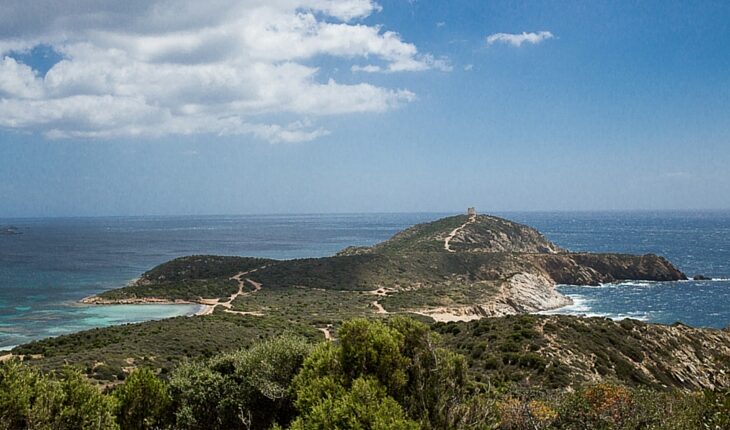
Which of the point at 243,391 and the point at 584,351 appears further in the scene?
the point at 584,351

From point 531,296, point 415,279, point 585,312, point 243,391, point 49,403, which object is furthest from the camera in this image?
point 415,279

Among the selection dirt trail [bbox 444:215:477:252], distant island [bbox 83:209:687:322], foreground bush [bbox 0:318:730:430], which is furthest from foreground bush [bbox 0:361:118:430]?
dirt trail [bbox 444:215:477:252]

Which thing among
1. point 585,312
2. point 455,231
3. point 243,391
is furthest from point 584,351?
point 455,231

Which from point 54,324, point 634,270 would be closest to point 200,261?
point 54,324

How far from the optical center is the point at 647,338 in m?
38.7

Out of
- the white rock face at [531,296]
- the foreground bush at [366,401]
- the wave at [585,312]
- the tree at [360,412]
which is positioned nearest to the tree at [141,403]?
the foreground bush at [366,401]

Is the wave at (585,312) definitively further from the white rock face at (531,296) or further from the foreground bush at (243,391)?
the foreground bush at (243,391)

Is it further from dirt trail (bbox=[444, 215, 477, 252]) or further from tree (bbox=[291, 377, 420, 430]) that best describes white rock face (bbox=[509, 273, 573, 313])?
tree (bbox=[291, 377, 420, 430])

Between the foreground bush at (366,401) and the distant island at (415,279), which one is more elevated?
the foreground bush at (366,401)

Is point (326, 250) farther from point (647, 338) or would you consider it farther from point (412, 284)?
point (647, 338)

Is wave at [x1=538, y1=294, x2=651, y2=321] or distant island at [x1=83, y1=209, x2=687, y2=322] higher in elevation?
distant island at [x1=83, y1=209, x2=687, y2=322]

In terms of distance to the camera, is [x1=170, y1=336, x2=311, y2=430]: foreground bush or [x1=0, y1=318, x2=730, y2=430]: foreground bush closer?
[x1=0, y1=318, x2=730, y2=430]: foreground bush

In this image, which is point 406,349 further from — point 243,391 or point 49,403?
point 49,403

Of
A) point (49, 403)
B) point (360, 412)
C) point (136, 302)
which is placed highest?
point (360, 412)
